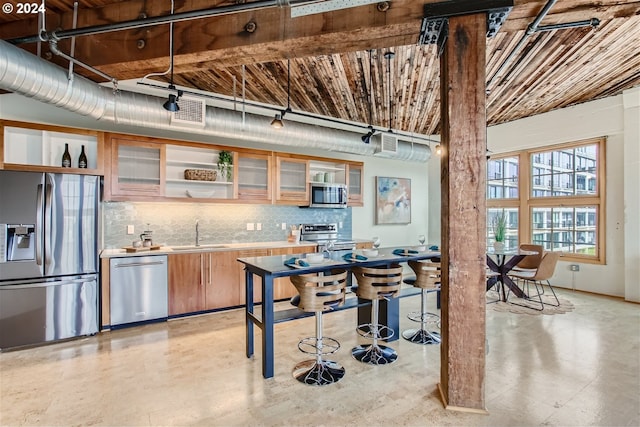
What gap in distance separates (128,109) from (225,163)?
4.82 feet

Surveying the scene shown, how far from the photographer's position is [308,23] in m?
2.54

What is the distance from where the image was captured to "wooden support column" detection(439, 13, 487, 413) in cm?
227

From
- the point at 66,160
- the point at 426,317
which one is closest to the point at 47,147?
the point at 66,160

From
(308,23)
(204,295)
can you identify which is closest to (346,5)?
(308,23)

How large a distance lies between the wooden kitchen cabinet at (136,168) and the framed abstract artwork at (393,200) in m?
4.18

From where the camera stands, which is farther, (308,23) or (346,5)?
(308,23)

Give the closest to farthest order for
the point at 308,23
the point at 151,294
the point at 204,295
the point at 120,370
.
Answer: the point at 308,23
the point at 120,370
the point at 151,294
the point at 204,295

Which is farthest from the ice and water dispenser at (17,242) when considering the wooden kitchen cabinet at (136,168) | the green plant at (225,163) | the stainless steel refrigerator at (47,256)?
the green plant at (225,163)

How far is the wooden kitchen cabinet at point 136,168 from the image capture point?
13.3 feet

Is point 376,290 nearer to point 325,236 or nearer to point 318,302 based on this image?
point 318,302

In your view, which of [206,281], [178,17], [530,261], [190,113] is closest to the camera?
[178,17]

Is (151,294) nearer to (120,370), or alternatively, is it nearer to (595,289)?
(120,370)

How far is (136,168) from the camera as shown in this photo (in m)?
4.21

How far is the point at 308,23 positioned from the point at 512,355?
11.8 feet
